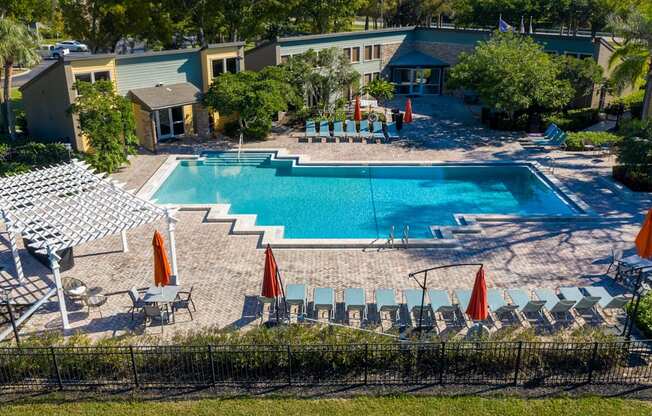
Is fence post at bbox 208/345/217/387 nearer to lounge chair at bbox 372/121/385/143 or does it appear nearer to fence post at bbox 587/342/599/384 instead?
fence post at bbox 587/342/599/384

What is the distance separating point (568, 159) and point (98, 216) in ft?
79.1

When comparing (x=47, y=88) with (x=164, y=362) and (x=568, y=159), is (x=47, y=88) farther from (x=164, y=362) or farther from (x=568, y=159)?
(x=568, y=159)

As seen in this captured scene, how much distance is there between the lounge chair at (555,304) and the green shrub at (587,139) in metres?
17.1

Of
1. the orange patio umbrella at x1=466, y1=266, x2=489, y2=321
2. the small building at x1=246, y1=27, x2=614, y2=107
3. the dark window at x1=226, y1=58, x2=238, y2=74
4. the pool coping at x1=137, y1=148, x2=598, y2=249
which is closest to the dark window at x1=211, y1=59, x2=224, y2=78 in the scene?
the dark window at x1=226, y1=58, x2=238, y2=74

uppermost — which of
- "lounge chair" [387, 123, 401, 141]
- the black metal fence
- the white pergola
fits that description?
the white pergola

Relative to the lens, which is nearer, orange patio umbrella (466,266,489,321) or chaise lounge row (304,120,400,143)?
orange patio umbrella (466,266,489,321)

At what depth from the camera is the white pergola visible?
50.9 feet

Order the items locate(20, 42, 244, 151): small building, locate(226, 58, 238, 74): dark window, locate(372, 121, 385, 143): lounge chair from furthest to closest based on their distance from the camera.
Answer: locate(226, 58, 238, 74): dark window, locate(372, 121, 385, 143): lounge chair, locate(20, 42, 244, 151): small building

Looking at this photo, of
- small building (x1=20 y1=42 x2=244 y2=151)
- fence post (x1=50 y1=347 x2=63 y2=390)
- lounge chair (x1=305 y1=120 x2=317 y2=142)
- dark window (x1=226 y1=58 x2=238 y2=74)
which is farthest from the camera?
dark window (x1=226 y1=58 x2=238 y2=74)

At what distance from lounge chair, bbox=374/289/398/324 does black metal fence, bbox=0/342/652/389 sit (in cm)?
244

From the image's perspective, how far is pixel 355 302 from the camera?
15711 mm

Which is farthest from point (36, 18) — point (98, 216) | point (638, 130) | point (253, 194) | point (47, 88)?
point (638, 130)

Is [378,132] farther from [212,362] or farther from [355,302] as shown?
[212,362]

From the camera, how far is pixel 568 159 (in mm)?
30266
